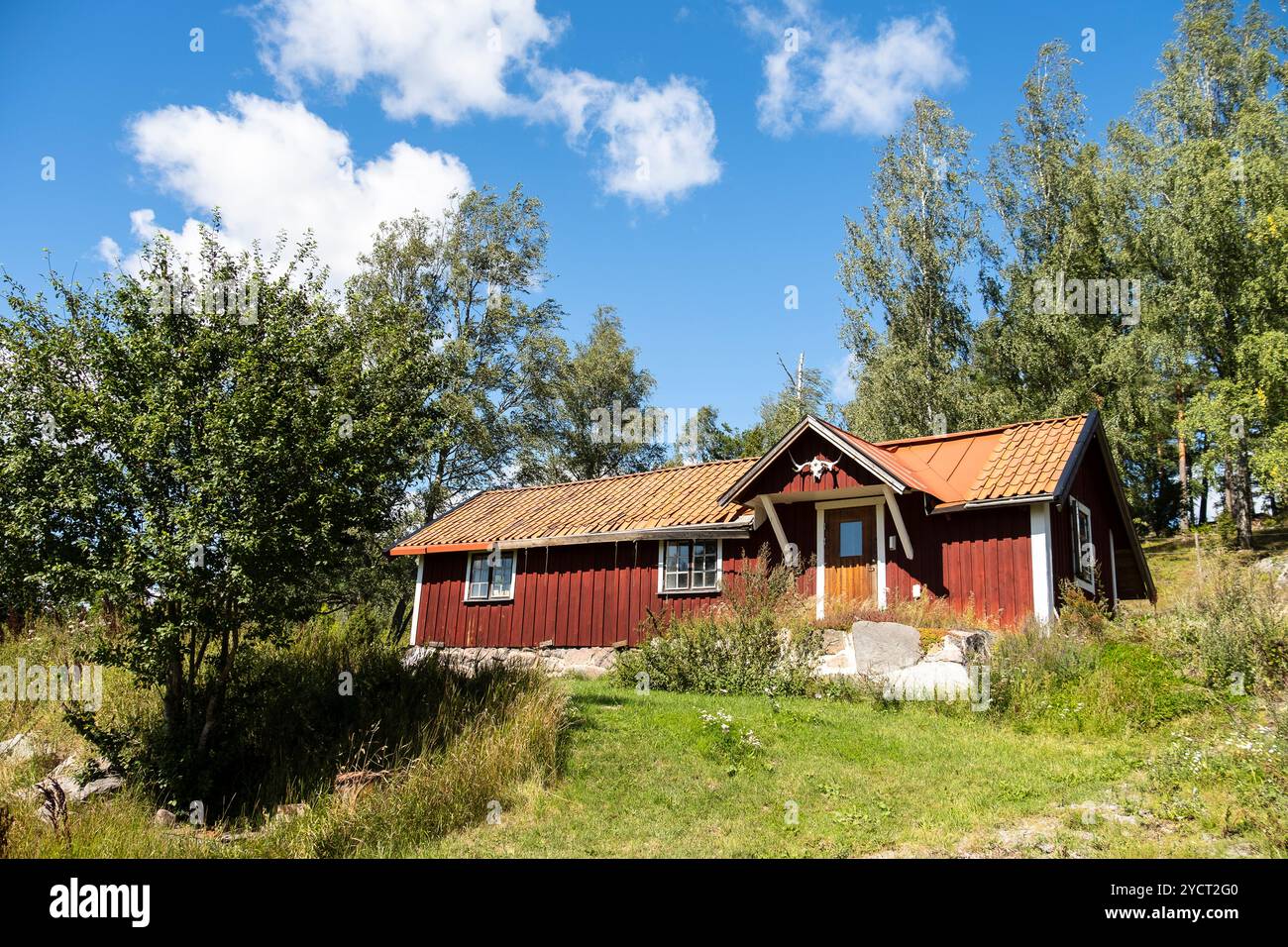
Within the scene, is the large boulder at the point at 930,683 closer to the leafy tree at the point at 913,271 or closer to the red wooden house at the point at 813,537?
the red wooden house at the point at 813,537

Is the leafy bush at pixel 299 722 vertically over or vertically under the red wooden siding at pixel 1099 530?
under

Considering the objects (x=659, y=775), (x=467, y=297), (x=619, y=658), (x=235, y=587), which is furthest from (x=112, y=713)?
(x=467, y=297)

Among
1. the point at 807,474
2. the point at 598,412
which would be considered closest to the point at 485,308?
the point at 598,412

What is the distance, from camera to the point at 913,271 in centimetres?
3059

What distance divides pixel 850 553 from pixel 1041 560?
3.67 metres

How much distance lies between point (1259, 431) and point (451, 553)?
25.9m

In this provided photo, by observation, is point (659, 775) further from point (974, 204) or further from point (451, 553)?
point (974, 204)

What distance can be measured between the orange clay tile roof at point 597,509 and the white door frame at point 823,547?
63.1 inches

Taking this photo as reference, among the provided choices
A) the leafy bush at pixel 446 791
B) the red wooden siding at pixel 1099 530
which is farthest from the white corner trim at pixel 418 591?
the red wooden siding at pixel 1099 530

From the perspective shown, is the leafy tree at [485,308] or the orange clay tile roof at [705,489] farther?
the leafy tree at [485,308]

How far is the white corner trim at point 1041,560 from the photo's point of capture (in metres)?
15.0

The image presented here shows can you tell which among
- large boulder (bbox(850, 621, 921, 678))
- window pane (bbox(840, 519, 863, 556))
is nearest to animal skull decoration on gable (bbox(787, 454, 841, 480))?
window pane (bbox(840, 519, 863, 556))

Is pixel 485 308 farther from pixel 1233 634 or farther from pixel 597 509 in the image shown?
pixel 1233 634

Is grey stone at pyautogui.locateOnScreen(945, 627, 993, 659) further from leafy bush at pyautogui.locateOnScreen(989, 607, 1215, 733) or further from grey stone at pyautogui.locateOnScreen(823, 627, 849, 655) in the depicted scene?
grey stone at pyautogui.locateOnScreen(823, 627, 849, 655)
